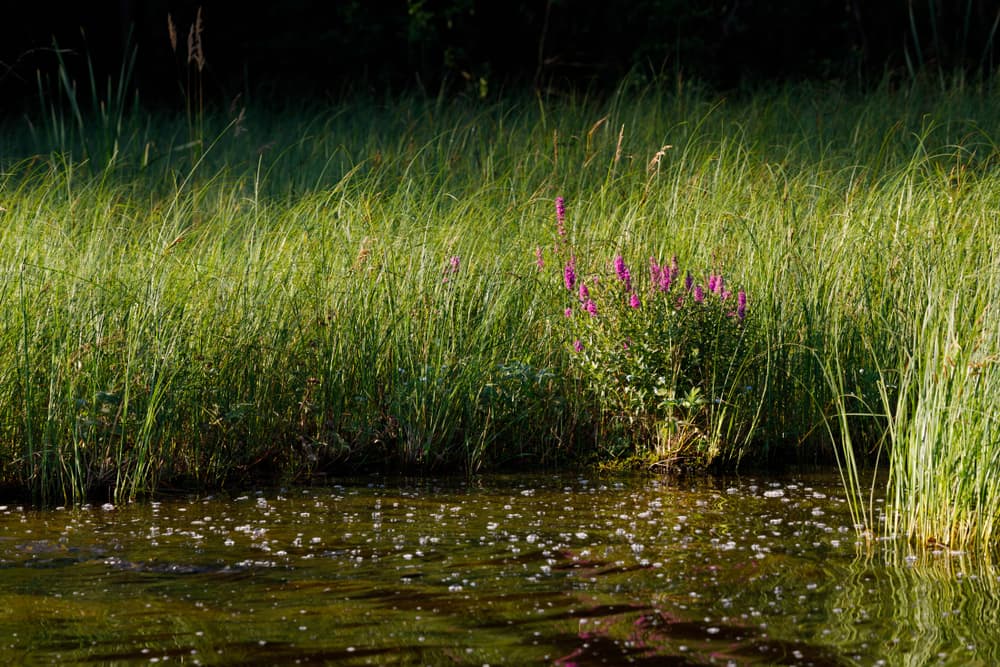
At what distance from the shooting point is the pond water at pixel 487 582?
11.0 feet

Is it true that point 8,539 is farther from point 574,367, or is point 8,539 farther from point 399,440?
point 574,367

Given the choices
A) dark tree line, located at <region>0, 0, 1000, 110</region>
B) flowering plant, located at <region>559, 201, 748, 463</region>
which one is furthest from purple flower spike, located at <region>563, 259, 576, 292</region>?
dark tree line, located at <region>0, 0, 1000, 110</region>

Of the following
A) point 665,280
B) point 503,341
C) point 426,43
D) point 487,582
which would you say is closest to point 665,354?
point 665,280

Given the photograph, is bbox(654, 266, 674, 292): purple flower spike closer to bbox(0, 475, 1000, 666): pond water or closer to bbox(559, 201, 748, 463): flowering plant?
bbox(559, 201, 748, 463): flowering plant

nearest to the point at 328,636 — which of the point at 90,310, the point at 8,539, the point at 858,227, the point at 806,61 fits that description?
the point at 8,539

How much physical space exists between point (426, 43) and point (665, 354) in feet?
43.3

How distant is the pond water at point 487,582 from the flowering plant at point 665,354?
466 millimetres

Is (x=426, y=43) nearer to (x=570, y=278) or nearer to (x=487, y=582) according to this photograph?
(x=570, y=278)

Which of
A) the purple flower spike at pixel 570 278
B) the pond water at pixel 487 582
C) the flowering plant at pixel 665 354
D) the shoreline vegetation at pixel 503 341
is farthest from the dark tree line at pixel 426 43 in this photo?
the pond water at pixel 487 582

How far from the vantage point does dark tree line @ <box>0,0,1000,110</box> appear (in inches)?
715

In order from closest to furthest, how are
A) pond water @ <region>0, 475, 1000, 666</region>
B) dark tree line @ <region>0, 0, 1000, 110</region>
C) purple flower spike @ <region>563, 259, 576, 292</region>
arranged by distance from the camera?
pond water @ <region>0, 475, 1000, 666</region> → purple flower spike @ <region>563, 259, 576, 292</region> → dark tree line @ <region>0, 0, 1000, 110</region>

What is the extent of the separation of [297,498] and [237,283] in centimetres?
136

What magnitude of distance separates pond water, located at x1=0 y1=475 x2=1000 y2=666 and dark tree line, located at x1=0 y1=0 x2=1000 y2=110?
1379 centimetres

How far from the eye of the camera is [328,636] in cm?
346
